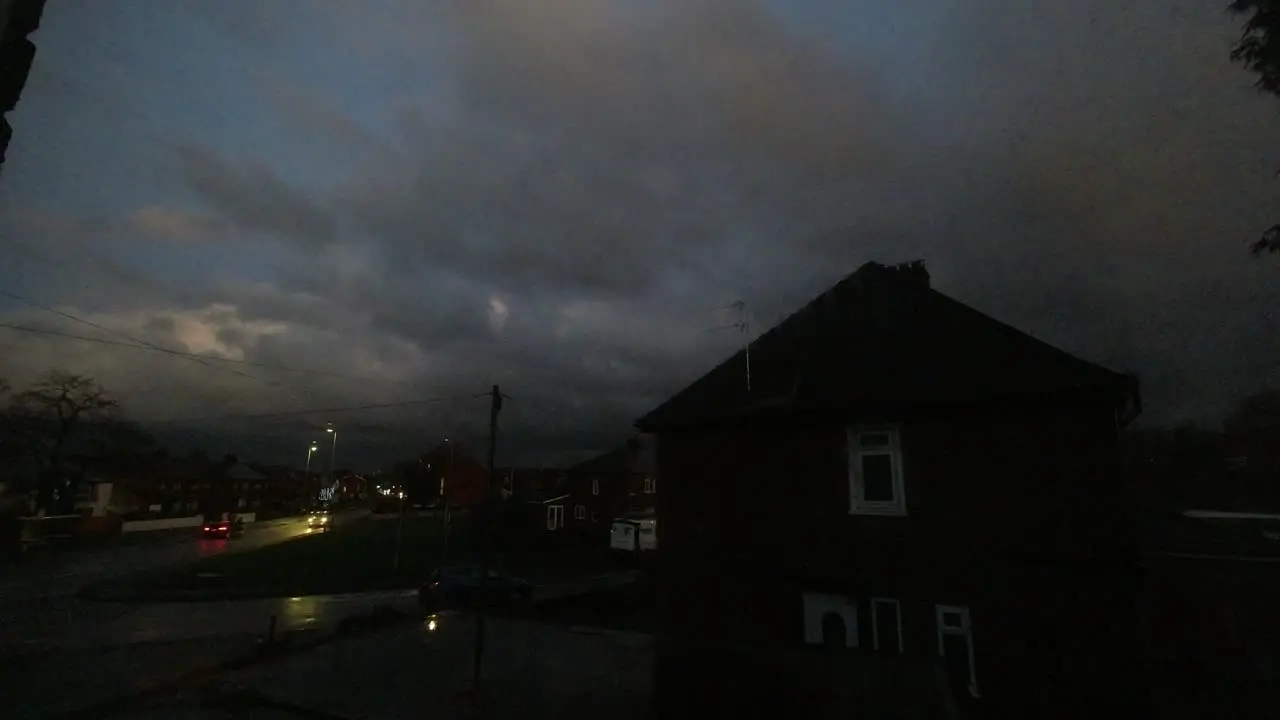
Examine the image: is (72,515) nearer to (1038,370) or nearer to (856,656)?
(856,656)

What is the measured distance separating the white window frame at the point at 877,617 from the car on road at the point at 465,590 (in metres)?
13.2

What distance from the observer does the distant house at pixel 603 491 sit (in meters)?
44.2

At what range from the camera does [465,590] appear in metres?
21.1

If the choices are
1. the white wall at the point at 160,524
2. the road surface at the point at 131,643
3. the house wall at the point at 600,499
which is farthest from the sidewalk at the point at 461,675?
the white wall at the point at 160,524

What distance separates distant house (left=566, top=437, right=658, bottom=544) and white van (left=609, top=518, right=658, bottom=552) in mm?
4768

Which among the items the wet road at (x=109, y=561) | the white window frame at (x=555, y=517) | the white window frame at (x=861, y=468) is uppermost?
the white window frame at (x=861, y=468)

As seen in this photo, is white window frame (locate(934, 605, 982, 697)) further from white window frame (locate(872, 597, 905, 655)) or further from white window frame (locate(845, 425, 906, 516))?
white window frame (locate(845, 425, 906, 516))

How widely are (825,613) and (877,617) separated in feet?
2.98

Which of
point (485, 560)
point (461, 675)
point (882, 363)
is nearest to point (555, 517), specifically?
point (485, 560)

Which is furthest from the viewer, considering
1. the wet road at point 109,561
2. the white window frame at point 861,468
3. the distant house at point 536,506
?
the distant house at point 536,506

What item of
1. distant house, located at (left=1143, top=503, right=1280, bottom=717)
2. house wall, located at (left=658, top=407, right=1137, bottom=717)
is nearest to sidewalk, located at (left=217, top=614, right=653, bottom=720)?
house wall, located at (left=658, top=407, right=1137, bottom=717)

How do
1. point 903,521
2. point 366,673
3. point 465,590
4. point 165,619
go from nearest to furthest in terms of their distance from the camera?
point 903,521 → point 366,673 → point 165,619 → point 465,590

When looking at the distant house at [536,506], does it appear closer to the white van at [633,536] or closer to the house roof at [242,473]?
the white van at [633,536]

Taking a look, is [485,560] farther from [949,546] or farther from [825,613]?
[949,546]
